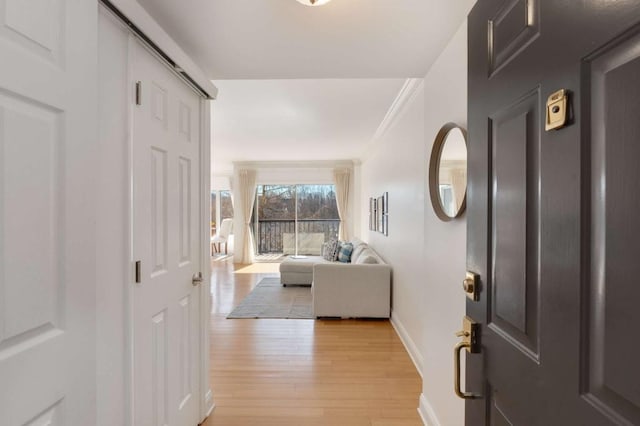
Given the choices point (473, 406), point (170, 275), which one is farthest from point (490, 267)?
point (170, 275)

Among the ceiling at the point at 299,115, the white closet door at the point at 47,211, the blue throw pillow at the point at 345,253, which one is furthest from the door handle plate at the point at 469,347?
the blue throw pillow at the point at 345,253

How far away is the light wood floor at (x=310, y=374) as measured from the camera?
2010 millimetres

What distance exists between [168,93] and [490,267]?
1616mm

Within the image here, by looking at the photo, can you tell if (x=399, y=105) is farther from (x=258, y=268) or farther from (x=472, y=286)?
(x=258, y=268)

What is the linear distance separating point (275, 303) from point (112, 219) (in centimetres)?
337

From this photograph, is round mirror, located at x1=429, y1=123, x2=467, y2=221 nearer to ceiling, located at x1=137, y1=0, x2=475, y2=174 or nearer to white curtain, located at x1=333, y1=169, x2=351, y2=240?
ceiling, located at x1=137, y1=0, x2=475, y2=174

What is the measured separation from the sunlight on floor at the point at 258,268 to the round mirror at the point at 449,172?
5109mm

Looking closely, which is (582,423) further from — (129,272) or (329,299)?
(329,299)

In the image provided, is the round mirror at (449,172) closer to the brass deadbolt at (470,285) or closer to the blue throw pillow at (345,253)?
the brass deadbolt at (470,285)

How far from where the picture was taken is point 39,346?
72 centimetres

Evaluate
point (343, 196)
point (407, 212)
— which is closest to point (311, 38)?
point (407, 212)

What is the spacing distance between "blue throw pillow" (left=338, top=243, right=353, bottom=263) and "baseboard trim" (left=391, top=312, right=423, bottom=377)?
1.54 meters

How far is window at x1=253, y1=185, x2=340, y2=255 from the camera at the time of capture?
7.64m

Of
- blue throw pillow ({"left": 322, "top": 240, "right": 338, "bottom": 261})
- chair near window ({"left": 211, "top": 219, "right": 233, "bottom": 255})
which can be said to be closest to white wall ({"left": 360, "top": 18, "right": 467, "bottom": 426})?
blue throw pillow ({"left": 322, "top": 240, "right": 338, "bottom": 261})
